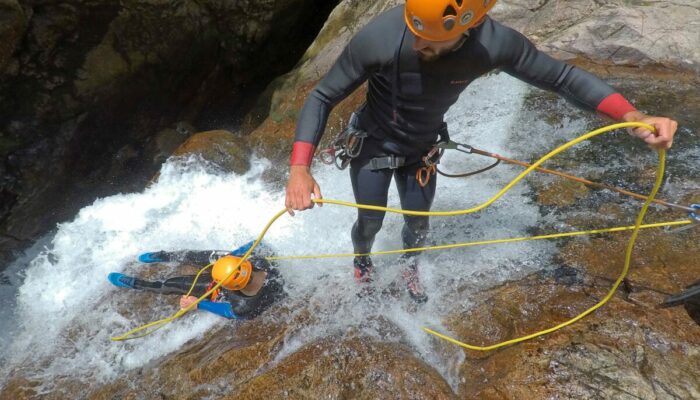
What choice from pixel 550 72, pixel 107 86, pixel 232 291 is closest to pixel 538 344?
A: pixel 550 72

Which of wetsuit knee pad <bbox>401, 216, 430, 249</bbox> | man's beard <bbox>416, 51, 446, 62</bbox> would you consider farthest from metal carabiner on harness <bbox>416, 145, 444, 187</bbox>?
man's beard <bbox>416, 51, 446, 62</bbox>

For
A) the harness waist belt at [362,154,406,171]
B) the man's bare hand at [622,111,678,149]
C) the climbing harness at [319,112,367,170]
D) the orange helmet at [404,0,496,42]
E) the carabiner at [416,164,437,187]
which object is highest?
the orange helmet at [404,0,496,42]

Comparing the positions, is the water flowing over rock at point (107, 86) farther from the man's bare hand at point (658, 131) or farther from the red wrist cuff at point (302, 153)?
the man's bare hand at point (658, 131)

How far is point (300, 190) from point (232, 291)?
66.5 inches

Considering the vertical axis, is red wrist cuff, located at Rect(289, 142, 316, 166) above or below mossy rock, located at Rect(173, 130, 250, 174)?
above

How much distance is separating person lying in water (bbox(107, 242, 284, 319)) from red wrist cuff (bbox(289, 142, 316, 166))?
119cm

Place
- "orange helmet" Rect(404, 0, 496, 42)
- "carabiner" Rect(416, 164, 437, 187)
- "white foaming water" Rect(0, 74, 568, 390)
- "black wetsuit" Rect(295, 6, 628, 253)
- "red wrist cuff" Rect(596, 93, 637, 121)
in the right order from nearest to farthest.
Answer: "orange helmet" Rect(404, 0, 496, 42), "red wrist cuff" Rect(596, 93, 637, 121), "black wetsuit" Rect(295, 6, 628, 253), "carabiner" Rect(416, 164, 437, 187), "white foaming water" Rect(0, 74, 568, 390)

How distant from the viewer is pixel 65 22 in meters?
5.19

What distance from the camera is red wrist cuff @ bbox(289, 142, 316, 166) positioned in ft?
7.26

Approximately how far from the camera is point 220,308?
3420 mm

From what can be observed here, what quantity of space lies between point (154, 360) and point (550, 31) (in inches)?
227

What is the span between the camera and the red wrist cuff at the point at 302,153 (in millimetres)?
2213

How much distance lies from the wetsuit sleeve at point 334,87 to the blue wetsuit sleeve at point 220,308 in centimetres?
168

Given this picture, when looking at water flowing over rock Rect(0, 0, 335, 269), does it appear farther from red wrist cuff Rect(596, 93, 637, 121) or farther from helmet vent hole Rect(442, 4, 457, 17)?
Answer: red wrist cuff Rect(596, 93, 637, 121)
